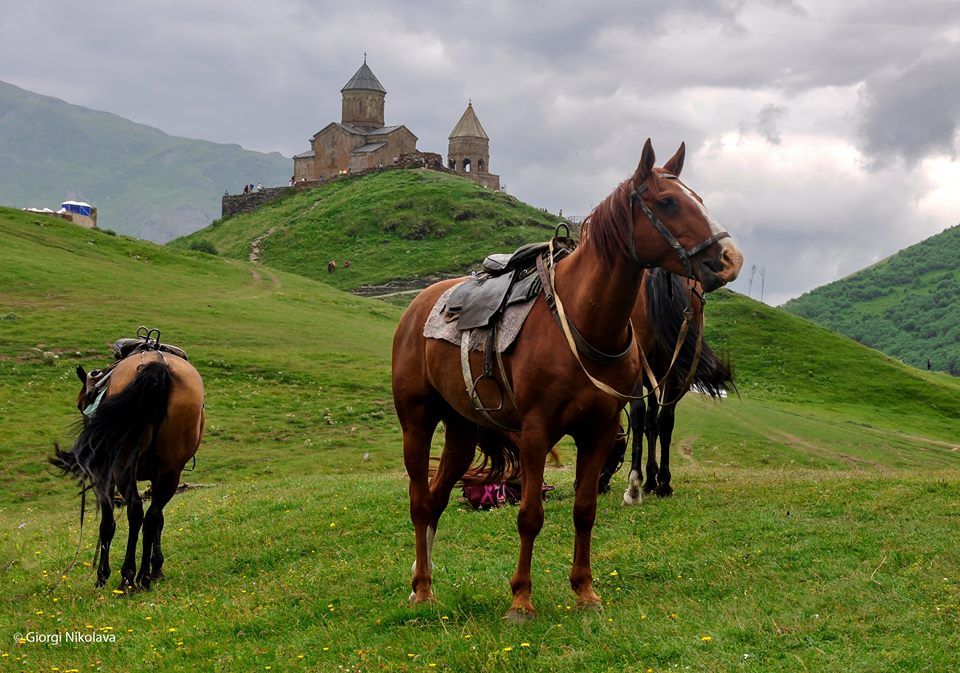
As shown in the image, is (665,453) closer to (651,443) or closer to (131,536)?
(651,443)

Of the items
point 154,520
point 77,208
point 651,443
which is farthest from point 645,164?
point 77,208

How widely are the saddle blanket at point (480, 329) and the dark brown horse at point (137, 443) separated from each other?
159 inches

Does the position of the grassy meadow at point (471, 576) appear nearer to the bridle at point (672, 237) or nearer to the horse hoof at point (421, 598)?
the horse hoof at point (421, 598)

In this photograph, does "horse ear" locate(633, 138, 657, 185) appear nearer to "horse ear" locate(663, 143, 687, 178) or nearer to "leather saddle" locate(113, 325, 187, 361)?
"horse ear" locate(663, 143, 687, 178)

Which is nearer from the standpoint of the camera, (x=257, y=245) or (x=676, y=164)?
(x=676, y=164)

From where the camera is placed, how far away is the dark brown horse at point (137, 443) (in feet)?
36.7

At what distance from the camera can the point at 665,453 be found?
1395 cm

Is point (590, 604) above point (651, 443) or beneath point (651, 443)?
beneath

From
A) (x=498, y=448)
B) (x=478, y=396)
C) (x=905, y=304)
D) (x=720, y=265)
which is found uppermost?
(x=905, y=304)

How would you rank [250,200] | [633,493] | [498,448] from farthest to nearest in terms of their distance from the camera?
[250,200], [633,493], [498,448]

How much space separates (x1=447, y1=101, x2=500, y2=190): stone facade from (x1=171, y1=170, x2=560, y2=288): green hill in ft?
52.0

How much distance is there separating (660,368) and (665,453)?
129cm

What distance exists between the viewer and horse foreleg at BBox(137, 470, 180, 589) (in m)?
11.2

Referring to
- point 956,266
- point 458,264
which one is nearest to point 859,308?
point 956,266
